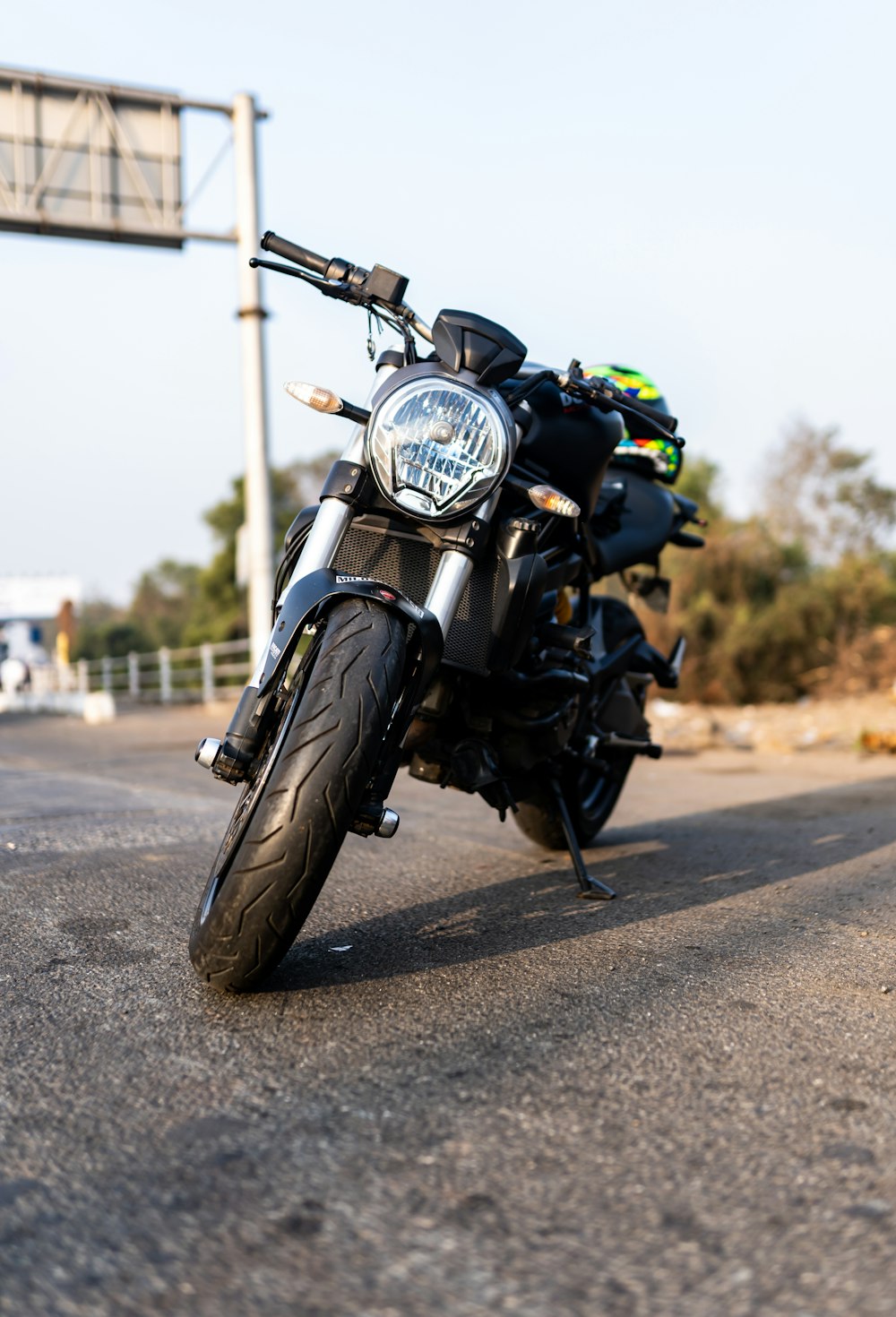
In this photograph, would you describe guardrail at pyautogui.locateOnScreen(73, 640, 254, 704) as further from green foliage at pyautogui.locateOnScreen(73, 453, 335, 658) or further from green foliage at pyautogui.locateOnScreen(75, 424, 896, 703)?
green foliage at pyautogui.locateOnScreen(75, 424, 896, 703)

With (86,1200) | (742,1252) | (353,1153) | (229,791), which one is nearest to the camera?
(742,1252)

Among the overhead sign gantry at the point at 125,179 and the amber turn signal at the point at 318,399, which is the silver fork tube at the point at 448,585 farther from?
the overhead sign gantry at the point at 125,179

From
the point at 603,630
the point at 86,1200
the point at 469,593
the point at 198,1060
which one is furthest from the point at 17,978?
the point at 603,630

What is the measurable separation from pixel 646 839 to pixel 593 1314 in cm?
363

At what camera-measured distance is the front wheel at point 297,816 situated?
2234 mm

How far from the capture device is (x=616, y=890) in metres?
3.65

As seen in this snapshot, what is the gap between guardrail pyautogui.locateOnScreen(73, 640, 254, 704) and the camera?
60.1 feet

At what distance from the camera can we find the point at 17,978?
254 cm

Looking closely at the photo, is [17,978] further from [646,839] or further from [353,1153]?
[646,839]

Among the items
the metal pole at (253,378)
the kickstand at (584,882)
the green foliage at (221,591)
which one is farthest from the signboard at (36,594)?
the kickstand at (584,882)

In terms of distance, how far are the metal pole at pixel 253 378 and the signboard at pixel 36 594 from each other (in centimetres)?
5140

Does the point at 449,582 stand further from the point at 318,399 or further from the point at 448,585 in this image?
the point at 318,399

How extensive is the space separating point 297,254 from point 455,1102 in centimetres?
203

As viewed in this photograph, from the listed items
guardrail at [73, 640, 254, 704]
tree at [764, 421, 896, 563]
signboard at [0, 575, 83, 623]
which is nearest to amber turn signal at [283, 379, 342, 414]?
guardrail at [73, 640, 254, 704]
